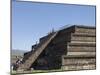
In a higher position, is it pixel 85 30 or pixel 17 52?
pixel 85 30

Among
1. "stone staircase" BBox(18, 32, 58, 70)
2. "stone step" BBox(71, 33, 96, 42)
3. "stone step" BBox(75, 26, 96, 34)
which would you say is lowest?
"stone staircase" BBox(18, 32, 58, 70)

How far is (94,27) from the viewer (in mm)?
2594

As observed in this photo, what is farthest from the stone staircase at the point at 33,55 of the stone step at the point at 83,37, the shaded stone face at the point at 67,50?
the stone step at the point at 83,37

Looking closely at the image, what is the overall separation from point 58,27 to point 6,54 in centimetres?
54

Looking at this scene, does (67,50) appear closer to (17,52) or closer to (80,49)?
(80,49)

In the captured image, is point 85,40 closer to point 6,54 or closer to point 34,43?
point 34,43

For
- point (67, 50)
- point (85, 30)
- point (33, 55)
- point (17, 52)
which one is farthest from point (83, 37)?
point (17, 52)

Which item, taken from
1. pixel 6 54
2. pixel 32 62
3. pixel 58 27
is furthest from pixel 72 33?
pixel 6 54

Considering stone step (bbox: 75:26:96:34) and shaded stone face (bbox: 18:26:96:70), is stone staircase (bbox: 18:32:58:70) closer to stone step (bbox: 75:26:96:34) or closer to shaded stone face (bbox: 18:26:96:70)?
shaded stone face (bbox: 18:26:96:70)

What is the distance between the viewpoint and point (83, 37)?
2.54 m

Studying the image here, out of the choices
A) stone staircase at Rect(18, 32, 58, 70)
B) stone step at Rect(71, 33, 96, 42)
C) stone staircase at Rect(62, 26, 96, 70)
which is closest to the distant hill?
stone staircase at Rect(18, 32, 58, 70)

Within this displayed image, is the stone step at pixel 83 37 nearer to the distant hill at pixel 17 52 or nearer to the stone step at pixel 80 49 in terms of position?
the stone step at pixel 80 49

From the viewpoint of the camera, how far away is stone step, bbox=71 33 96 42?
251cm

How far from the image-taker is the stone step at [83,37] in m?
2.51
